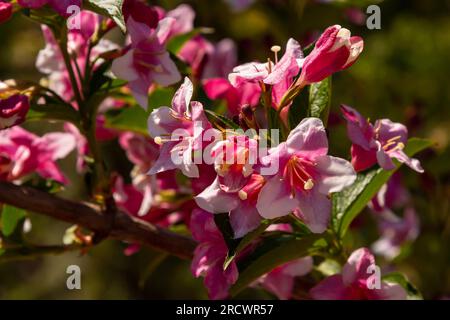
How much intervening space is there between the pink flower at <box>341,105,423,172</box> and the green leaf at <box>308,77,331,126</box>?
0.04 metres

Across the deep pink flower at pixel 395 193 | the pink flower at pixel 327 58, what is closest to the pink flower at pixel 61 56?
the pink flower at pixel 327 58

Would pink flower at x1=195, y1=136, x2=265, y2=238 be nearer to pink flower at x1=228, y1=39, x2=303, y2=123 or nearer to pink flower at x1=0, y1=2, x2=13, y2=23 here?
pink flower at x1=228, y1=39, x2=303, y2=123

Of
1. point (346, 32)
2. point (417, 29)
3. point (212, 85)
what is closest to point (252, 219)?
point (346, 32)

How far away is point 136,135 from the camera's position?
169 cm

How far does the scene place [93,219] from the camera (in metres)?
1.39

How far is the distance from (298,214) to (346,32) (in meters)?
0.26

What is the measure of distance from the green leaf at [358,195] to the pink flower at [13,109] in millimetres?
520

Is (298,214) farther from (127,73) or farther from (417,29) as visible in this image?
(417,29)

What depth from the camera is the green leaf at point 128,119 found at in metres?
1.56

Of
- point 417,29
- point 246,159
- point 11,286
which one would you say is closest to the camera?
point 246,159

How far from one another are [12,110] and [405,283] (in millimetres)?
698

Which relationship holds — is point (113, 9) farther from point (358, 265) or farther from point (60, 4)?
point (358, 265)

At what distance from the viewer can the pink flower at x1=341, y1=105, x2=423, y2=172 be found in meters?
1.21

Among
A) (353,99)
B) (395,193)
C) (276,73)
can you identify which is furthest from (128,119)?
(353,99)
